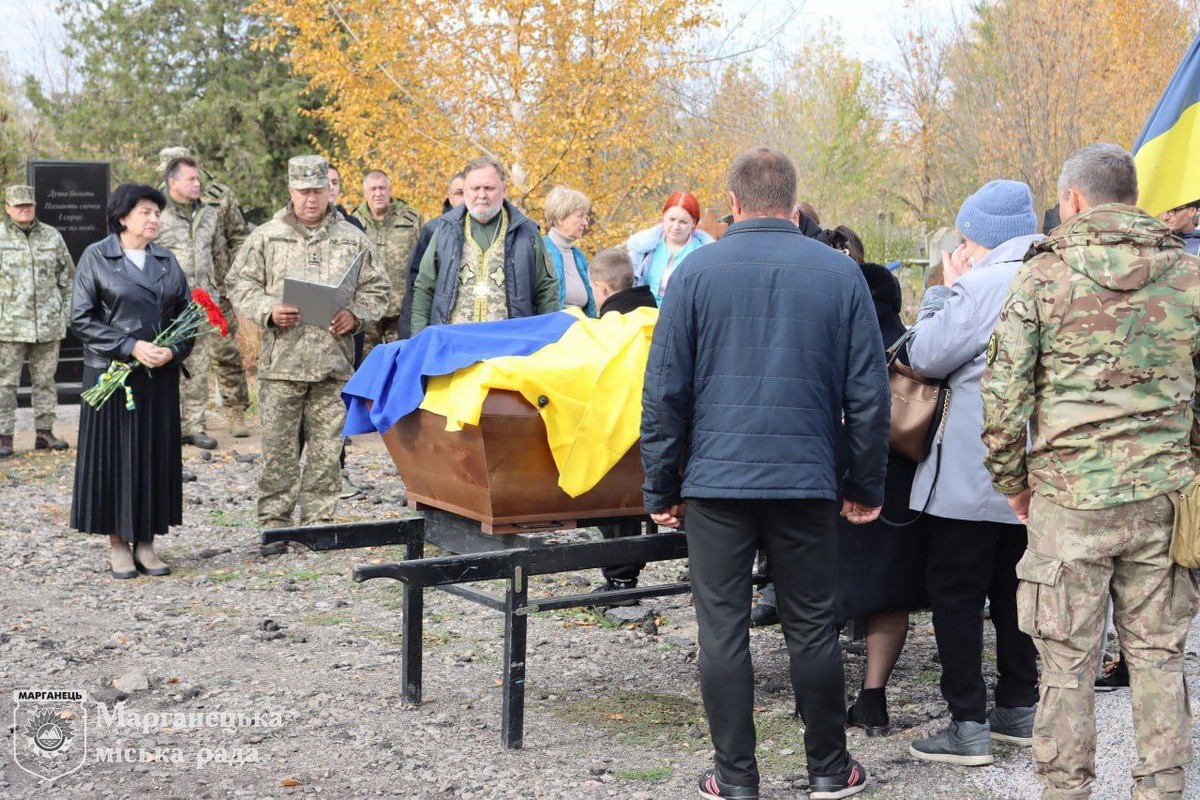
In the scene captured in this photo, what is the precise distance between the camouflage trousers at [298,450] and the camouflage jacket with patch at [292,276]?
0.41 ft

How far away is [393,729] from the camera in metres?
4.85

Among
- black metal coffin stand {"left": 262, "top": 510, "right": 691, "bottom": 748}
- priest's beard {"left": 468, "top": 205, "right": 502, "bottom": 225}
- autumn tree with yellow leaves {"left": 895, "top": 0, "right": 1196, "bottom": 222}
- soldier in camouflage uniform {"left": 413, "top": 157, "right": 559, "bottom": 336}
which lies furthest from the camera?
autumn tree with yellow leaves {"left": 895, "top": 0, "right": 1196, "bottom": 222}

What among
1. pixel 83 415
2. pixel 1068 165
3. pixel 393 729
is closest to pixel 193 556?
pixel 83 415

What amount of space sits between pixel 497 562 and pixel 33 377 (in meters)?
8.44

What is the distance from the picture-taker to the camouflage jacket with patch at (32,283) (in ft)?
36.7

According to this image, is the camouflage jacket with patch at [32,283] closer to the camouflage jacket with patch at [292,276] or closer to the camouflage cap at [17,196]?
the camouflage cap at [17,196]

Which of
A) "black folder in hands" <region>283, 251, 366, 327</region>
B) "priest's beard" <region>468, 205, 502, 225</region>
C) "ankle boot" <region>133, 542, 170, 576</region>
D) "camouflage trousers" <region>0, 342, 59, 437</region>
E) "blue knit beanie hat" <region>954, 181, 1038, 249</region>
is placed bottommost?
"ankle boot" <region>133, 542, 170, 576</region>

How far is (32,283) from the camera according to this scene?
11.3 metres

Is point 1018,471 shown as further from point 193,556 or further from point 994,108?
point 994,108

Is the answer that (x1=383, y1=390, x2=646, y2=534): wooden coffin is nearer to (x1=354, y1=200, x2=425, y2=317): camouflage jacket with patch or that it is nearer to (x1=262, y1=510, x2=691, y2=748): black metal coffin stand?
(x1=262, y1=510, x2=691, y2=748): black metal coffin stand

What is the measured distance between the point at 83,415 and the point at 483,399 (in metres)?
3.66

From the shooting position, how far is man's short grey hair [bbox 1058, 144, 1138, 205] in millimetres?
3691

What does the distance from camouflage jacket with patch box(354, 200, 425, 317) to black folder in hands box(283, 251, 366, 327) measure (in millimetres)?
2838

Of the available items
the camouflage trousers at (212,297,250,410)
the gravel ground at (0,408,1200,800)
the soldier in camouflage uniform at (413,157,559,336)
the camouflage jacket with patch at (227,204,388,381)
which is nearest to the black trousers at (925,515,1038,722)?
the gravel ground at (0,408,1200,800)
